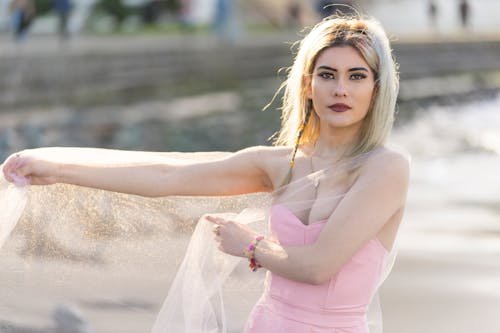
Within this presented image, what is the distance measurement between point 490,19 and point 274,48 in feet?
38.1

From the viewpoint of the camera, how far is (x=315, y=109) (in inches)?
142

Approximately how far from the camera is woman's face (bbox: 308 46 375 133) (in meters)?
3.48

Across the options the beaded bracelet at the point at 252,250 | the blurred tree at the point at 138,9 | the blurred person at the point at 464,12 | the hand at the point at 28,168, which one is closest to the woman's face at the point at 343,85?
the beaded bracelet at the point at 252,250

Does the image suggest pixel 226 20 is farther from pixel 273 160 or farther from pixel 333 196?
pixel 333 196

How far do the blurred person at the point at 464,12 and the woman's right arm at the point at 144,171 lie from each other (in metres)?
41.4

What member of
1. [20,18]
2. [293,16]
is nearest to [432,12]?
[293,16]

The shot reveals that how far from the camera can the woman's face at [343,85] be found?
3482mm

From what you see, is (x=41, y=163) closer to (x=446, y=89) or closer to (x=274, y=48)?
(x=446, y=89)

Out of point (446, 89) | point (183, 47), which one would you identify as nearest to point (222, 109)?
point (446, 89)

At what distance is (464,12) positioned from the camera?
1795 inches

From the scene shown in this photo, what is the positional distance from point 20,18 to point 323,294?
2915cm

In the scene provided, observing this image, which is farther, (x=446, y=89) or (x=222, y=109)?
(x=446, y=89)

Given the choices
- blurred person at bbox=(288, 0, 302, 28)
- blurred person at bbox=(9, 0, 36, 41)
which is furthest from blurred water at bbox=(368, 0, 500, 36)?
blurred person at bbox=(9, 0, 36, 41)

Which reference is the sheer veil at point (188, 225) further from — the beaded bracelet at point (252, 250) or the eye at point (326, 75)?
the eye at point (326, 75)
